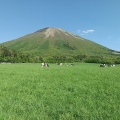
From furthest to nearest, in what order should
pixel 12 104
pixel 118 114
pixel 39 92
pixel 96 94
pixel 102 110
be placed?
pixel 39 92 → pixel 96 94 → pixel 12 104 → pixel 102 110 → pixel 118 114

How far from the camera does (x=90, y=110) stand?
1081 centimetres

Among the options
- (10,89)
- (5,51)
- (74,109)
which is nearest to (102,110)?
(74,109)

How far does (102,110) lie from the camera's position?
10781 millimetres

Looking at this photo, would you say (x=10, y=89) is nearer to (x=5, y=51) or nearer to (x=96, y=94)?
(x=96, y=94)

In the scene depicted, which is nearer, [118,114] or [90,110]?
[118,114]

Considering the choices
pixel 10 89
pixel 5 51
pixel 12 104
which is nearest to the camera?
pixel 12 104

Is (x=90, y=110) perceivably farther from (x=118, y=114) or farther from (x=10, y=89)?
(x=10, y=89)

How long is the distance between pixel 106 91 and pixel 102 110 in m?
4.48

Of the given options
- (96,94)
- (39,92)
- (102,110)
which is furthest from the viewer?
(39,92)

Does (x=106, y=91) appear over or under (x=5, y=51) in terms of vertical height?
under

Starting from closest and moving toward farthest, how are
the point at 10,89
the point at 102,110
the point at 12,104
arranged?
the point at 102,110, the point at 12,104, the point at 10,89

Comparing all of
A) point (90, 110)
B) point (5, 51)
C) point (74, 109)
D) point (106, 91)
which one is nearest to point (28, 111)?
point (74, 109)

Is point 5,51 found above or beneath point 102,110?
above

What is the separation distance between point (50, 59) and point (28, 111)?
13655 cm
